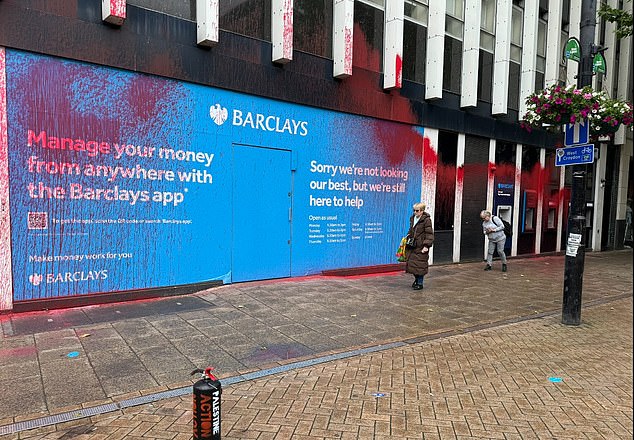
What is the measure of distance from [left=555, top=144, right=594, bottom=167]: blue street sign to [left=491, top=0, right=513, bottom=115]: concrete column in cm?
687

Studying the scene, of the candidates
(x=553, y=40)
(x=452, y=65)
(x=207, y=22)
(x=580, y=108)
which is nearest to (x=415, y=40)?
(x=452, y=65)

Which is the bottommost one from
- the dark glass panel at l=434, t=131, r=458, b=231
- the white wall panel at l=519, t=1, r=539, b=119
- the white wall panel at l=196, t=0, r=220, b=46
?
the dark glass panel at l=434, t=131, r=458, b=231

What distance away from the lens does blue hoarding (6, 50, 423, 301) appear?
6246 mm

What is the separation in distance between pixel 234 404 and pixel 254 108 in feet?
19.3

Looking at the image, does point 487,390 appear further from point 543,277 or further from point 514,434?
point 543,277

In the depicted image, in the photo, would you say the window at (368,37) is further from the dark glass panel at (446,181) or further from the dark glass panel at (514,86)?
the dark glass panel at (514,86)

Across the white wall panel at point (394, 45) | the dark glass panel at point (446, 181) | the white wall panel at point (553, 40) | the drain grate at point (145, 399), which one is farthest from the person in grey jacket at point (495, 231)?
the drain grate at point (145, 399)

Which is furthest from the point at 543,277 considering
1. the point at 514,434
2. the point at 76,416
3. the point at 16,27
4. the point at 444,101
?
the point at 16,27

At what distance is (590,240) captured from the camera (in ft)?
60.7

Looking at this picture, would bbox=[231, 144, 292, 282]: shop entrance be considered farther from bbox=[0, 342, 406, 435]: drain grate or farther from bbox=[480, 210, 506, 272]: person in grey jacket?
bbox=[480, 210, 506, 272]: person in grey jacket

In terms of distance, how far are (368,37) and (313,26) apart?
1.56 m

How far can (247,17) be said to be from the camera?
8281 mm

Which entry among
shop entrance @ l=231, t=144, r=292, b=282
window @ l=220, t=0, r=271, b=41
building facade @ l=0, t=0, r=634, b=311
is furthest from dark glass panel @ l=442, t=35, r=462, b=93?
shop entrance @ l=231, t=144, r=292, b=282

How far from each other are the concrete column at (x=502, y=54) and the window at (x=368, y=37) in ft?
14.8
